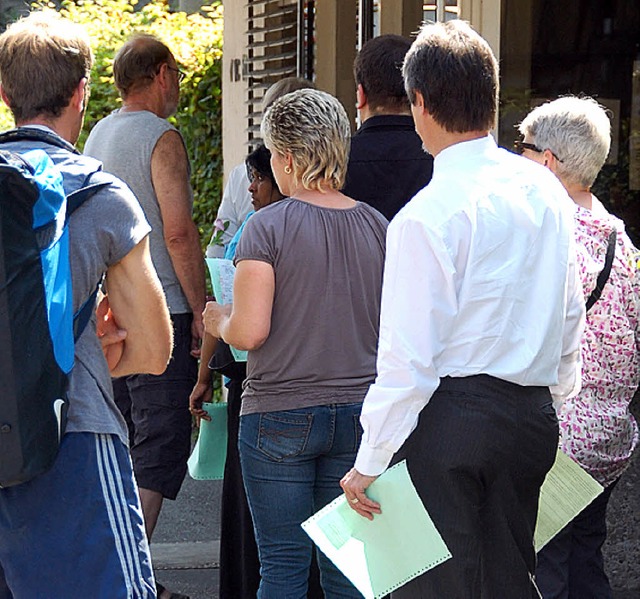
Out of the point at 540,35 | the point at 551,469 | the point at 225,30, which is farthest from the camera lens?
the point at 225,30

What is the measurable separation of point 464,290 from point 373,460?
0.44 meters

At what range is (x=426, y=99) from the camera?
2785 millimetres

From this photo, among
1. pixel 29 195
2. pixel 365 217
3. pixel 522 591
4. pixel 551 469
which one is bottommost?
pixel 522 591

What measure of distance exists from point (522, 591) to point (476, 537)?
0.65 feet

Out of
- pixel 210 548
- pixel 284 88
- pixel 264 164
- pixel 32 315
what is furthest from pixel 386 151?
pixel 210 548

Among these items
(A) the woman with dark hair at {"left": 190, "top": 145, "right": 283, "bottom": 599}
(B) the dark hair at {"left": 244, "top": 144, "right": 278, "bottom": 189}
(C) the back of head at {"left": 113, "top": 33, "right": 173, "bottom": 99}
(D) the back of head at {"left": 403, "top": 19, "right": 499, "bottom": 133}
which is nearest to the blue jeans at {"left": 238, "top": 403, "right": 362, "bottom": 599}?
(A) the woman with dark hair at {"left": 190, "top": 145, "right": 283, "bottom": 599}

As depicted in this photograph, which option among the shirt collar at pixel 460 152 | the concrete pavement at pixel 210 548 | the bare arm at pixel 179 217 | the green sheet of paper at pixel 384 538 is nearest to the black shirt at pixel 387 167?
the bare arm at pixel 179 217

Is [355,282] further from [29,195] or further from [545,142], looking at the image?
[29,195]

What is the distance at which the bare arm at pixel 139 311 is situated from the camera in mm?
2629

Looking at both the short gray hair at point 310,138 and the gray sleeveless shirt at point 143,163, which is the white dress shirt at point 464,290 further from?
the gray sleeveless shirt at point 143,163

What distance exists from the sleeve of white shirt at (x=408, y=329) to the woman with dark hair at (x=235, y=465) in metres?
1.37

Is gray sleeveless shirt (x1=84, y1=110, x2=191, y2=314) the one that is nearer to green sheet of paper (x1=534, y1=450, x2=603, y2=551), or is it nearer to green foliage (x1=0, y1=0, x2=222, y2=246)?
green sheet of paper (x1=534, y1=450, x2=603, y2=551)

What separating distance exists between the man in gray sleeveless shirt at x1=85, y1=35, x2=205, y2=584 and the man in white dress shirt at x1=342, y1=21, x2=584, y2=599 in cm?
204

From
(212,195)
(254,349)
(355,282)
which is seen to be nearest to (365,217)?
(355,282)
